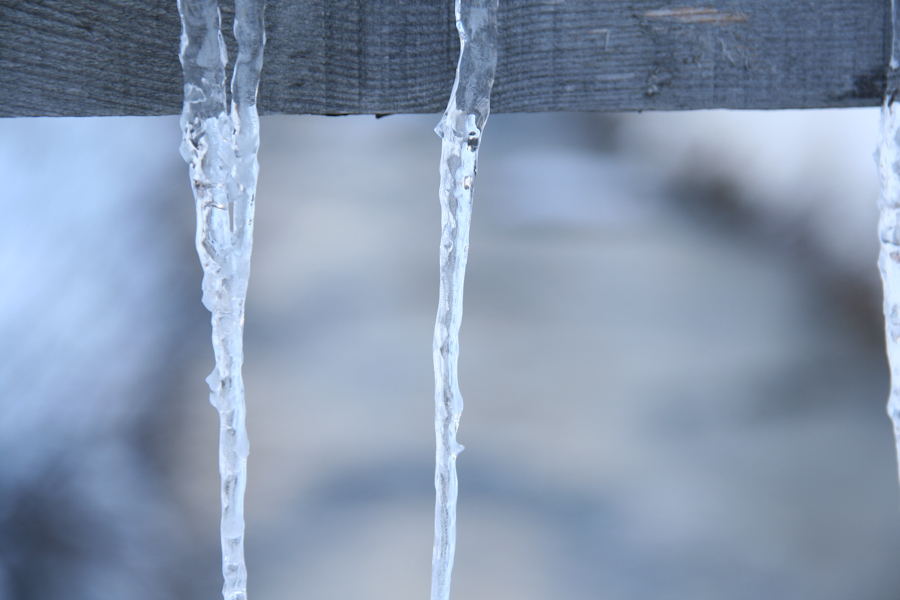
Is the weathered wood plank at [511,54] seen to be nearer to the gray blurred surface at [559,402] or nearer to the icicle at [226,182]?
the icicle at [226,182]

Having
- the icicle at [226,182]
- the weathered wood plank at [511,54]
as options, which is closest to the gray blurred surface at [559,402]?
the icicle at [226,182]

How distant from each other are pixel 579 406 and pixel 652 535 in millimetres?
497

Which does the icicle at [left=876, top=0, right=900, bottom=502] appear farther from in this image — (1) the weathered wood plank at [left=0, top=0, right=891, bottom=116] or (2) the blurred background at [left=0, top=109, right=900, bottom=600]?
(2) the blurred background at [left=0, top=109, right=900, bottom=600]

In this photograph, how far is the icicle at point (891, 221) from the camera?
2.13ft

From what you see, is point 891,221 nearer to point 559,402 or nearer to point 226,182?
point 226,182

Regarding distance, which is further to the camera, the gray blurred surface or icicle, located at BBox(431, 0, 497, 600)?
the gray blurred surface

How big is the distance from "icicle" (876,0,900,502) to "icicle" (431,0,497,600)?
0.43m

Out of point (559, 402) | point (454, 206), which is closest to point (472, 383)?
point (559, 402)

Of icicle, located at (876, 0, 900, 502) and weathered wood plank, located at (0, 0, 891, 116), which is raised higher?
weathered wood plank, located at (0, 0, 891, 116)

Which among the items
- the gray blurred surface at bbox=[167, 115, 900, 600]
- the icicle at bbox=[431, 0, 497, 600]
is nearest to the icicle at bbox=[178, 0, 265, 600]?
the icicle at bbox=[431, 0, 497, 600]

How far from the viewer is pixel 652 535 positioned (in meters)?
2.10

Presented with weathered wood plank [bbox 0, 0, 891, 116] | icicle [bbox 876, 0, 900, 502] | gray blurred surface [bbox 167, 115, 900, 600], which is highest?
weathered wood plank [bbox 0, 0, 891, 116]

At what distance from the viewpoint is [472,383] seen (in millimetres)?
2271

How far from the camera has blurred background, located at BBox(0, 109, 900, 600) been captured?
2.09 m
